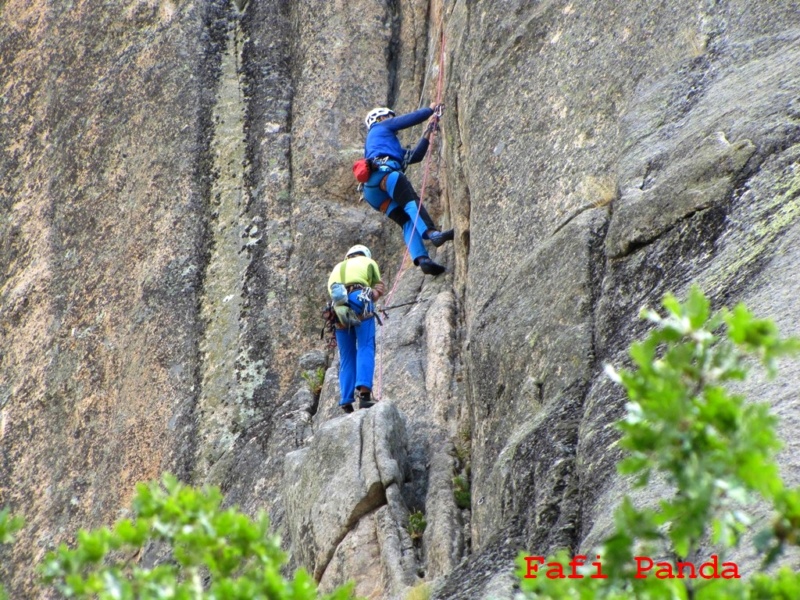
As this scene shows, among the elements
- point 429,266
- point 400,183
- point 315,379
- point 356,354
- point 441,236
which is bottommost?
Answer: point 356,354

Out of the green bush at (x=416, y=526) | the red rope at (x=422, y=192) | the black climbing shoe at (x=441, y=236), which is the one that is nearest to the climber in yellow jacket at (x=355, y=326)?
the red rope at (x=422, y=192)

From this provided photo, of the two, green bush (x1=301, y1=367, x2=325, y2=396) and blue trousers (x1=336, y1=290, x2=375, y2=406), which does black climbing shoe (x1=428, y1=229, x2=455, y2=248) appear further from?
green bush (x1=301, y1=367, x2=325, y2=396)

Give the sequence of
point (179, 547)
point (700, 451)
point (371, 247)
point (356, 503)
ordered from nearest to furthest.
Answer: point (700, 451) → point (179, 547) → point (356, 503) → point (371, 247)

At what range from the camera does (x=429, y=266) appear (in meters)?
15.1

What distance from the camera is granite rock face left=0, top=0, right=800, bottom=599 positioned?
372 inches

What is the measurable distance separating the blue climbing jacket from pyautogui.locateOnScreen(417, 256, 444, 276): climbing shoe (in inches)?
52.3

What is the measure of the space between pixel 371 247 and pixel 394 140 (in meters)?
1.51

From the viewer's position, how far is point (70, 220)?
61.3 ft

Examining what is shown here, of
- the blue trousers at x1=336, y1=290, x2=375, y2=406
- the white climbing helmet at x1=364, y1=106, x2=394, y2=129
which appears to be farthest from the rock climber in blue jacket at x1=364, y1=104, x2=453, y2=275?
the blue trousers at x1=336, y1=290, x2=375, y2=406

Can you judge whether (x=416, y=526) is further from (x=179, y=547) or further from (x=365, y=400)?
(x=179, y=547)

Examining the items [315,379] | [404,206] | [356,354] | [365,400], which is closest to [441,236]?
[404,206]

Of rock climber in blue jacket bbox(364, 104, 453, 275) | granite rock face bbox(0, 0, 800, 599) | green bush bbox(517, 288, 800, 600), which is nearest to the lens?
green bush bbox(517, 288, 800, 600)

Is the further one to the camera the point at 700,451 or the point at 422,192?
the point at 422,192

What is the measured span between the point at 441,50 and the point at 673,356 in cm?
1300
